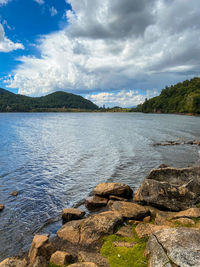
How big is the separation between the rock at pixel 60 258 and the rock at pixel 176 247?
3.42 m

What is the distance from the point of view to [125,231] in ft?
35.1

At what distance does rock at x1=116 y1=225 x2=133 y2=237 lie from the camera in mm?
10391

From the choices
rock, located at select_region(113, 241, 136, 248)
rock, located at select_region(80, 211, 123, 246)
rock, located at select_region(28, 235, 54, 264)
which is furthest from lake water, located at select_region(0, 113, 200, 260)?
rock, located at select_region(113, 241, 136, 248)

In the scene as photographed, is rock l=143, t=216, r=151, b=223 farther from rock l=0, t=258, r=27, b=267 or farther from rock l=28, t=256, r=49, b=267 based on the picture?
rock l=0, t=258, r=27, b=267

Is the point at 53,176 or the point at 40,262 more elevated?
the point at 40,262

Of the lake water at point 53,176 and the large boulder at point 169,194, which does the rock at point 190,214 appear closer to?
the large boulder at point 169,194

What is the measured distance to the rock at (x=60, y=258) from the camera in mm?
8203

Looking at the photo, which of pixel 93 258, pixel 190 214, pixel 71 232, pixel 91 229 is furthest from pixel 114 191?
pixel 93 258

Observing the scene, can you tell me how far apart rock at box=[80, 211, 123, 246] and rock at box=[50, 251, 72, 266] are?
182cm

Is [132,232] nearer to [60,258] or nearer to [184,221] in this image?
[184,221]

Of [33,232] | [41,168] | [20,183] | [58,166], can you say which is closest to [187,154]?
[58,166]

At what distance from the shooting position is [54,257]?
8.43 meters

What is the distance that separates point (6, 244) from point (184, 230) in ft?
30.4

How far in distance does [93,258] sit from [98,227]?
7.56 feet
